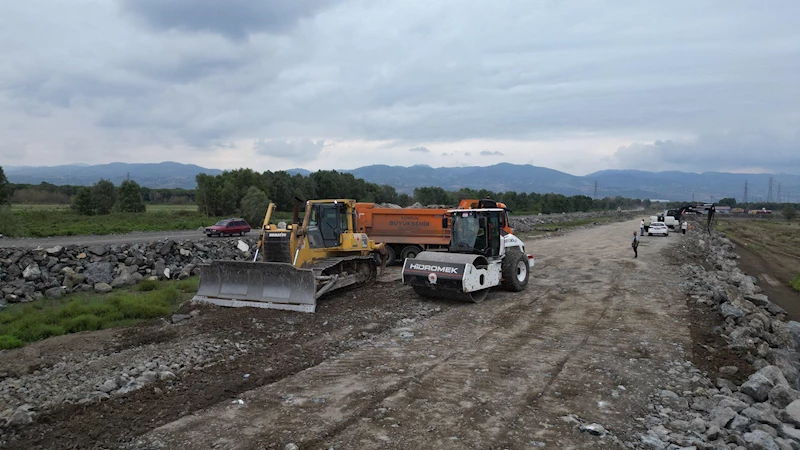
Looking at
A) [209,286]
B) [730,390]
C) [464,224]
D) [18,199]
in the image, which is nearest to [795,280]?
[464,224]

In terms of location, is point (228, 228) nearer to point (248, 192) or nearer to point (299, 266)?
point (248, 192)

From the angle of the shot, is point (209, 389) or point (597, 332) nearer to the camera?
point (209, 389)

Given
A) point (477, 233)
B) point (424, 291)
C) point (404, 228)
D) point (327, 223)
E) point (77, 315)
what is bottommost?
point (77, 315)

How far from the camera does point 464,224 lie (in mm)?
13891

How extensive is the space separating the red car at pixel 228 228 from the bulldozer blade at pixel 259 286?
2132 cm

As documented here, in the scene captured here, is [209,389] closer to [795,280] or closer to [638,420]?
[638,420]

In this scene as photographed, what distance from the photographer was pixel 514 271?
46.7ft

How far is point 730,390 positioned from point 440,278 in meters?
A: 6.36

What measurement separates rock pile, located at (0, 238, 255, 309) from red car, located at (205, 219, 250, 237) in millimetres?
9976

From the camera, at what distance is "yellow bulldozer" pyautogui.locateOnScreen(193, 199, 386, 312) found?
11531mm

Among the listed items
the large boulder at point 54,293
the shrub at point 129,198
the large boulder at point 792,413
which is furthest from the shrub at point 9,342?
the shrub at point 129,198

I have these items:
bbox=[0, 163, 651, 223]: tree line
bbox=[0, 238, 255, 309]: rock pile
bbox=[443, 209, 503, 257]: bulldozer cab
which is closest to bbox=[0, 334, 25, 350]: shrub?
bbox=[0, 238, 255, 309]: rock pile

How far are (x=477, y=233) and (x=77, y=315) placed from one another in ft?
32.5

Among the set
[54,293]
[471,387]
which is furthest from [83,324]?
[471,387]
